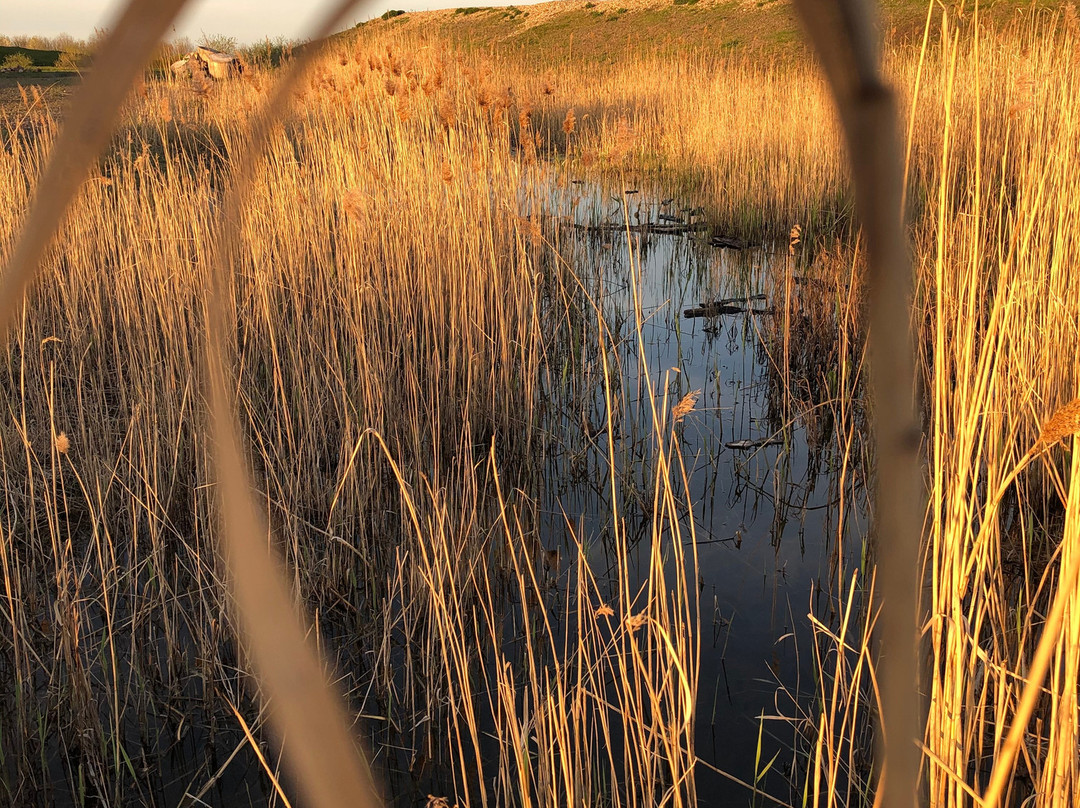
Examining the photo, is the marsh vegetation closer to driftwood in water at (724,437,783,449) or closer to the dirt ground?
driftwood in water at (724,437,783,449)

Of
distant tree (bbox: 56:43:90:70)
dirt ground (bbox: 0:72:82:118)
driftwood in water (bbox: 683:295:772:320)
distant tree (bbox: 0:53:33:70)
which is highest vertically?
distant tree (bbox: 0:53:33:70)

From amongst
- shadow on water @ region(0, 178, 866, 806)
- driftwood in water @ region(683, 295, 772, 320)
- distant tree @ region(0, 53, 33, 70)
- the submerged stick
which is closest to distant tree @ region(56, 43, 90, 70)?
the submerged stick

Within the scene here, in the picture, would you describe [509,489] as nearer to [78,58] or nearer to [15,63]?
[78,58]

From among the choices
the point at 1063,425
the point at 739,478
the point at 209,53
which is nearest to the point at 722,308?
the point at 739,478

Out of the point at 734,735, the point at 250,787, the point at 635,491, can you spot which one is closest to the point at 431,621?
the point at 250,787

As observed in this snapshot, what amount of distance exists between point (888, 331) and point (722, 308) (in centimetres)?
342

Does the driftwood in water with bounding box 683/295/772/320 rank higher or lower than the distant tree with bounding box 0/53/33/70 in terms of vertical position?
lower

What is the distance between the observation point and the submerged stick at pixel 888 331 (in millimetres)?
100

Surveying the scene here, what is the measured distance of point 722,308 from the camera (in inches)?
135

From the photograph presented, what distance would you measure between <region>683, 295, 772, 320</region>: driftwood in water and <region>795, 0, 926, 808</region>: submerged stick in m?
3.30

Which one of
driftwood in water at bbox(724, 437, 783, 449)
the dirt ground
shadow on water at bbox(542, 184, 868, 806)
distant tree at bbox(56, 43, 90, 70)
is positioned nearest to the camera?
distant tree at bbox(56, 43, 90, 70)

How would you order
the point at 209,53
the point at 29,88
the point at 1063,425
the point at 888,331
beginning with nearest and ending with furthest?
the point at 888,331 → the point at 1063,425 → the point at 209,53 → the point at 29,88

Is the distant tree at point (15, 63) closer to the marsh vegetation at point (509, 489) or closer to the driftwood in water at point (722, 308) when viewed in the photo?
the marsh vegetation at point (509, 489)

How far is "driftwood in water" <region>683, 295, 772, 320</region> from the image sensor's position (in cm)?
338
